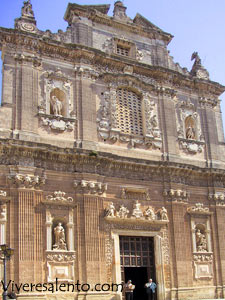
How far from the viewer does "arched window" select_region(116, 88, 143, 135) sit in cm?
2112

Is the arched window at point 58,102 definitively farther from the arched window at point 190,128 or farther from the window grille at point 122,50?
the arched window at point 190,128

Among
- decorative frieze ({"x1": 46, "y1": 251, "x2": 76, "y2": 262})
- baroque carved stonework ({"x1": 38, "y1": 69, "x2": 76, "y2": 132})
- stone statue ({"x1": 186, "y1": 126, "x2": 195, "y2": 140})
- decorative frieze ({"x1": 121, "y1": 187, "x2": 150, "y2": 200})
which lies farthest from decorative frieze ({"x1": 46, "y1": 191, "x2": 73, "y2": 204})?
stone statue ({"x1": 186, "y1": 126, "x2": 195, "y2": 140})

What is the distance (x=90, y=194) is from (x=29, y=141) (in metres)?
3.33

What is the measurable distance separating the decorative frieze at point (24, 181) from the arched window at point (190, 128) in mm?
8903

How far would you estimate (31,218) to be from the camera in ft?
55.3

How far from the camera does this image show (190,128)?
2303 cm

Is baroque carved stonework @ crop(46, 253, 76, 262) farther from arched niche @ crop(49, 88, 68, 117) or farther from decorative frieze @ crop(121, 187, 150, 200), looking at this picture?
arched niche @ crop(49, 88, 68, 117)

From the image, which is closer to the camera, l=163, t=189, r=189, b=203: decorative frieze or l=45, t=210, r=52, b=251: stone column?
l=45, t=210, r=52, b=251: stone column

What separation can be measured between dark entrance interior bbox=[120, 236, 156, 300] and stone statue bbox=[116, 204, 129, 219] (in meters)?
0.93

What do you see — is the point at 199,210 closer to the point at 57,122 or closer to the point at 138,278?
the point at 138,278

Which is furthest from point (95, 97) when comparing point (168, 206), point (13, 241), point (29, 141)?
point (13, 241)

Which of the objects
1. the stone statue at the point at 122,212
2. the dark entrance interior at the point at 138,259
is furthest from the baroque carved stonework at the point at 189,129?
the dark entrance interior at the point at 138,259

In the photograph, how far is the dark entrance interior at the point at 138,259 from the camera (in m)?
18.9

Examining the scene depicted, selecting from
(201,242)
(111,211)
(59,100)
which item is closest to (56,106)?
(59,100)
